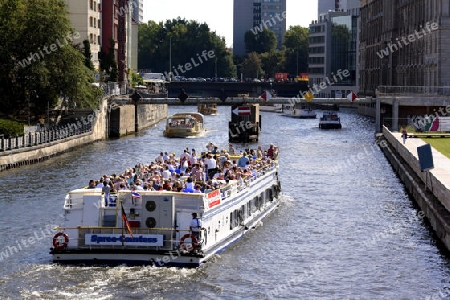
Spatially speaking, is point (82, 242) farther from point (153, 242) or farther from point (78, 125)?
point (78, 125)

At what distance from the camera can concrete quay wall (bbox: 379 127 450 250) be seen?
1682 inches

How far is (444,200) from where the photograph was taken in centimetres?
4381

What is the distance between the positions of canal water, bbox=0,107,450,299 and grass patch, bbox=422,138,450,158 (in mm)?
4214

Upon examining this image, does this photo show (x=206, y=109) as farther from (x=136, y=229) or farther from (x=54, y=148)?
(x=136, y=229)

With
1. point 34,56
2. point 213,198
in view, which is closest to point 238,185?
point 213,198

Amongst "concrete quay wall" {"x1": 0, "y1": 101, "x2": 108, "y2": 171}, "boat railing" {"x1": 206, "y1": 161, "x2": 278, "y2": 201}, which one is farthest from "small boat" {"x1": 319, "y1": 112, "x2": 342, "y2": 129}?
"boat railing" {"x1": 206, "y1": 161, "x2": 278, "y2": 201}

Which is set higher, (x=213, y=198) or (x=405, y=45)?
(x=405, y=45)

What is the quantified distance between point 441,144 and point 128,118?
164 ft

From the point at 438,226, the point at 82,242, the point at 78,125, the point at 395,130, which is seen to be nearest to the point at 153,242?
the point at 82,242

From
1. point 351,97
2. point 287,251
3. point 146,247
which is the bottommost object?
point 287,251

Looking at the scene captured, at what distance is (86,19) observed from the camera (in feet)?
425

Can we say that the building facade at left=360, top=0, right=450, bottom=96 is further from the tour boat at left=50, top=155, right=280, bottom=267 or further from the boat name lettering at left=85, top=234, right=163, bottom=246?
the boat name lettering at left=85, top=234, right=163, bottom=246

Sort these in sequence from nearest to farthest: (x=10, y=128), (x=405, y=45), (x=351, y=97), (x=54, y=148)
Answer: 1. (x=10, y=128)
2. (x=54, y=148)
3. (x=351, y=97)
4. (x=405, y=45)

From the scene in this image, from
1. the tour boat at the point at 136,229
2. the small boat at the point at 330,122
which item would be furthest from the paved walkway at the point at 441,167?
the small boat at the point at 330,122
